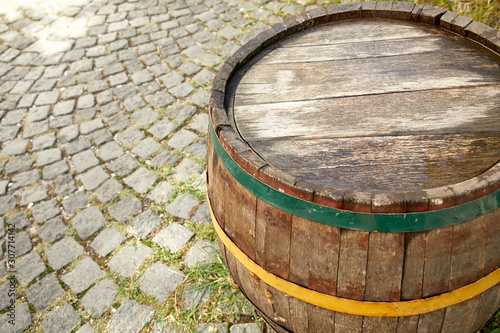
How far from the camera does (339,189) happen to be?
1.40 metres

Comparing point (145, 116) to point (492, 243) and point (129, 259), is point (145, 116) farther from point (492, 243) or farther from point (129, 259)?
point (492, 243)

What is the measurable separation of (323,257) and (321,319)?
309 mm

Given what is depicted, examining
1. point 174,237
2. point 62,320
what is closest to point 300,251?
point 174,237

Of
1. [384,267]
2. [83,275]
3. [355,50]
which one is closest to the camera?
[384,267]

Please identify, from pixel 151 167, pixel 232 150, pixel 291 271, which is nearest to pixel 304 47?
pixel 232 150

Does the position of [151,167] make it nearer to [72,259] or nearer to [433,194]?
[72,259]

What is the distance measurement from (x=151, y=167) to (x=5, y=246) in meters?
1.10

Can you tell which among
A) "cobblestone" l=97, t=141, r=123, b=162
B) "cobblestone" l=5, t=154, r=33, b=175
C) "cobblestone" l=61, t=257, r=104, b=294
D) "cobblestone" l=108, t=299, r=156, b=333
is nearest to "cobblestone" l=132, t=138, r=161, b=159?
"cobblestone" l=97, t=141, r=123, b=162

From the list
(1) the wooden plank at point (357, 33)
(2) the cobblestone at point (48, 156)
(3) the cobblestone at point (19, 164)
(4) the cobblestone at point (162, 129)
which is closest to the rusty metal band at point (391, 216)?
(1) the wooden plank at point (357, 33)

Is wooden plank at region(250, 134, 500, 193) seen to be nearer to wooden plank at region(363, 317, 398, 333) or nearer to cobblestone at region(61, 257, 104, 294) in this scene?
wooden plank at region(363, 317, 398, 333)

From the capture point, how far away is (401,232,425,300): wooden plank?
1.37 meters

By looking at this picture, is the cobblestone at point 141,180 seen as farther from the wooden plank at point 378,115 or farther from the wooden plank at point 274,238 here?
the wooden plank at point 274,238

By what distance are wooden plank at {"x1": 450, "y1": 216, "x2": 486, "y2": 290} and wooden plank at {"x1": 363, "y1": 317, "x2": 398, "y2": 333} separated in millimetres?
242

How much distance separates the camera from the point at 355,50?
210cm
